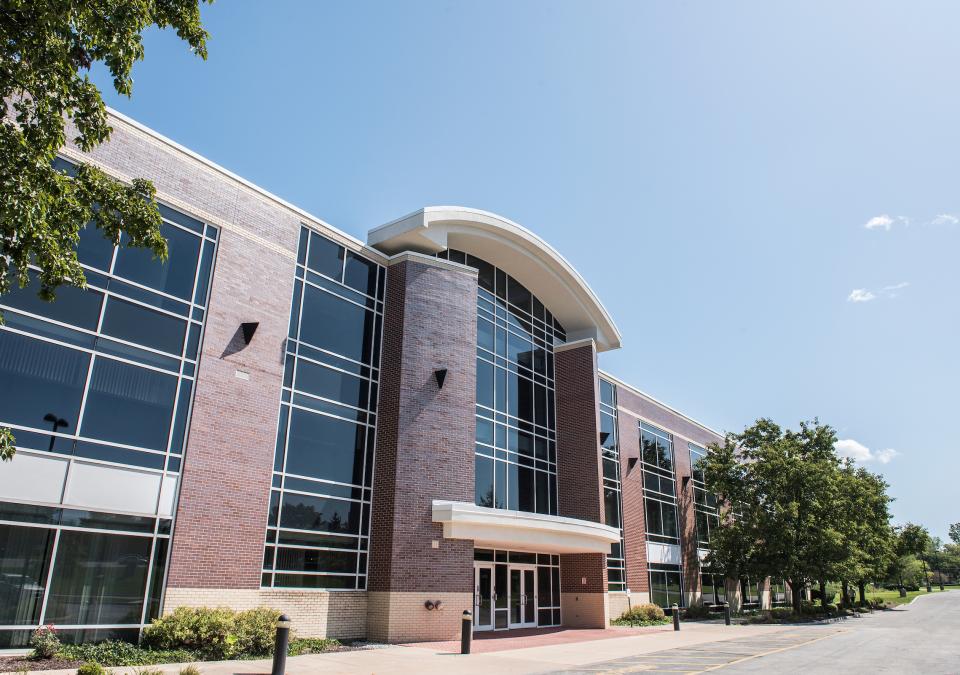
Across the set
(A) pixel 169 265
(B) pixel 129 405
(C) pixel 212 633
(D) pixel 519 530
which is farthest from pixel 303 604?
(A) pixel 169 265

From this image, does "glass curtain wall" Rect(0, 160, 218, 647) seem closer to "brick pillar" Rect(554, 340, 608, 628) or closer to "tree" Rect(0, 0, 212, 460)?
"tree" Rect(0, 0, 212, 460)

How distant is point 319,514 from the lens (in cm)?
1830

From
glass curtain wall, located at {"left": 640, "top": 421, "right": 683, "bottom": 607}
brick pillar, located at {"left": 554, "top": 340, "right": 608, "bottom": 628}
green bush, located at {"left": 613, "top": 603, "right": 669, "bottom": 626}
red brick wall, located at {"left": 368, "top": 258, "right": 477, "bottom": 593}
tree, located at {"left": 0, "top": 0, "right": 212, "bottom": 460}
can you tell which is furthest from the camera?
glass curtain wall, located at {"left": 640, "top": 421, "right": 683, "bottom": 607}

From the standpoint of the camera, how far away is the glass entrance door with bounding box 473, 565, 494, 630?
22.2 meters

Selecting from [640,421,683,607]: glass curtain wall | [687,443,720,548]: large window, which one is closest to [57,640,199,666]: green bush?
[640,421,683,607]: glass curtain wall

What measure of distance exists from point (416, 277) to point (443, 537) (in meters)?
8.38

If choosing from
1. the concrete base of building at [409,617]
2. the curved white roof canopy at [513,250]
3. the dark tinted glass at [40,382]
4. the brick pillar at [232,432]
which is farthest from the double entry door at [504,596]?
the dark tinted glass at [40,382]

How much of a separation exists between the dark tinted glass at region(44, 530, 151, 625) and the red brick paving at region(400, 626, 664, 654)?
23.6ft

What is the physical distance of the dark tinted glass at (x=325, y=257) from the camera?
65.7ft

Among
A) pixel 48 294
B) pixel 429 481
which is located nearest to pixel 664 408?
pixel 429 481

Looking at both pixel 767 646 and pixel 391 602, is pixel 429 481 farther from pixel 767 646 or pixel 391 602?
pixel 767 646

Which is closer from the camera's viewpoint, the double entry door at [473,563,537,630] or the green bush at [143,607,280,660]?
the green bush at [143,607,280,660]

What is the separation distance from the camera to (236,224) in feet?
58.8

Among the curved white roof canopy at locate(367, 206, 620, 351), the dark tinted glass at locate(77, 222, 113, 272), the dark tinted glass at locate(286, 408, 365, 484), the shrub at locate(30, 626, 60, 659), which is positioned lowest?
the shrub at locate(30, 626, 60, 659)
